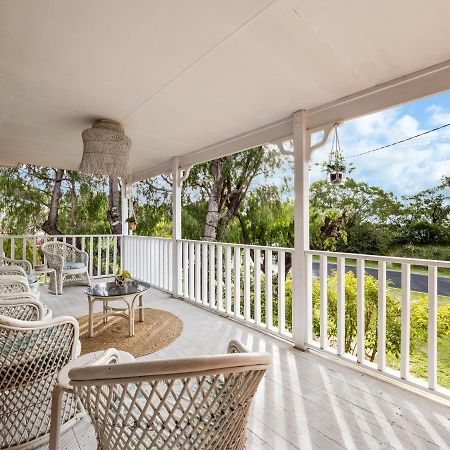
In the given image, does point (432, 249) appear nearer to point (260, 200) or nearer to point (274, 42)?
point (260, 200)

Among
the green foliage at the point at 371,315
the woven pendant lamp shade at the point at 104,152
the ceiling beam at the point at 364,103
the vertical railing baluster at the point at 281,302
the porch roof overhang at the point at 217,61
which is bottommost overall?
the green foliage at the point at 371,315

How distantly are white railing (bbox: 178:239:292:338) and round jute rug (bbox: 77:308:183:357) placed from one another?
0.65 m

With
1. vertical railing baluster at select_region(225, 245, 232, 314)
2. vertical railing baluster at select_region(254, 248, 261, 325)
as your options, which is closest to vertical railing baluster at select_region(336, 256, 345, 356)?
vertical railing baluster at select_region(254, 248, 261, 325)

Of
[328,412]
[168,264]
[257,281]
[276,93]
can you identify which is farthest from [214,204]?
[328,412]

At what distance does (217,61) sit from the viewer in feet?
6.57

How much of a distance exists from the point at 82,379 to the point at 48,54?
7.00ft

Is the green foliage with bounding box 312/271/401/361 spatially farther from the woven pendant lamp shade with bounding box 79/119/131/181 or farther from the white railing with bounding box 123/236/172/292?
the woven pendant lamp shade with bounding box 79/119/131/181

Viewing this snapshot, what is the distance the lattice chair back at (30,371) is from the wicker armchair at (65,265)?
3.55 metres

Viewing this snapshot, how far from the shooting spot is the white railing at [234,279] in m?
3.08

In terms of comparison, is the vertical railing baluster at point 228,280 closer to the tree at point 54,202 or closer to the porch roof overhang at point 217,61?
the porch roof overhang at point 217,61

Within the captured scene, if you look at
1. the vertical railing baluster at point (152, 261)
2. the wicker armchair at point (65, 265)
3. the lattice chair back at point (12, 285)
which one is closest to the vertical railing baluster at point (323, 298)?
the lattice chair back at point (12, 285)

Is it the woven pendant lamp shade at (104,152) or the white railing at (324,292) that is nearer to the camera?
the white railing at (324,292)

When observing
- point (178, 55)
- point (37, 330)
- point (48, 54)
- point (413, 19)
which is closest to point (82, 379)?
point (37, 330)

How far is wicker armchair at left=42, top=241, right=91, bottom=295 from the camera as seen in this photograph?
476 cm
